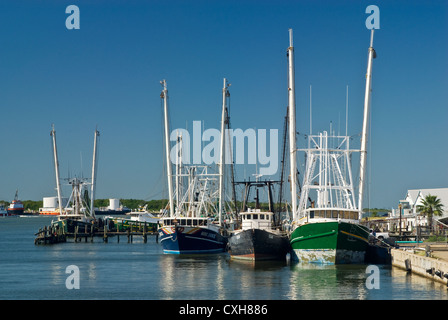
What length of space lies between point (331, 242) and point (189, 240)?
22456mm

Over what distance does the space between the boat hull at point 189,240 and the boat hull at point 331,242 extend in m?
18.4

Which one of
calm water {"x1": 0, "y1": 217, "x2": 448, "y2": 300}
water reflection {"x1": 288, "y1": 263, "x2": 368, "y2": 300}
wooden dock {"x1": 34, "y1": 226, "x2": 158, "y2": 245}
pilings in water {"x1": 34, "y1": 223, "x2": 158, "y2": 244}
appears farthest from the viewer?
pilings in water {"x1": 34, "y1": 223, "x2": 158, "y2": 244}

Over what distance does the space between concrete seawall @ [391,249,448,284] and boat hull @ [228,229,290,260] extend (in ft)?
34.1

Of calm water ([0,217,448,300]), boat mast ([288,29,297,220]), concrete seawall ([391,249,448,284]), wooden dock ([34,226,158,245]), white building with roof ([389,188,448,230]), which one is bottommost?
wooden dock ([34,226,158,245])

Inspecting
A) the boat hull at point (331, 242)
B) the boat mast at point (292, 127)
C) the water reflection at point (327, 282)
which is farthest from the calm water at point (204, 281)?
the boat mast at point (292, 127)

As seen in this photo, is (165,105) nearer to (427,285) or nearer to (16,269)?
(16,269)

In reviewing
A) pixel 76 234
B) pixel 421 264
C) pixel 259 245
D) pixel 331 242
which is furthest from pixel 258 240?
pixel 76 234

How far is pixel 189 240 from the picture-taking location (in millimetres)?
71188

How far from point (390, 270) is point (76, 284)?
24.1 meters

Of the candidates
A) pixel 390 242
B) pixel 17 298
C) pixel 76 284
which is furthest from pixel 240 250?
pixel 17 298

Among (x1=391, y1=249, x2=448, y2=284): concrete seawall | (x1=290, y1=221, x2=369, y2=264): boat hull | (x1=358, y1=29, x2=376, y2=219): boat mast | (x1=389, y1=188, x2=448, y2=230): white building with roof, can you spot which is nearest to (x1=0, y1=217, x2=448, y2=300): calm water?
(x1=391, y1=249, x2=448, y2=284): concrete seawall

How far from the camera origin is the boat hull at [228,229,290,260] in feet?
195

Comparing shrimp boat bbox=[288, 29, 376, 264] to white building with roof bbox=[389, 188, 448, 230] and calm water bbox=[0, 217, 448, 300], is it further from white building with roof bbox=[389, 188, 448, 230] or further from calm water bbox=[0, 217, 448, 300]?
white building with roof bbox=[389, 188, 448, 230]

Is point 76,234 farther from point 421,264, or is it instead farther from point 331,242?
point 421,264
